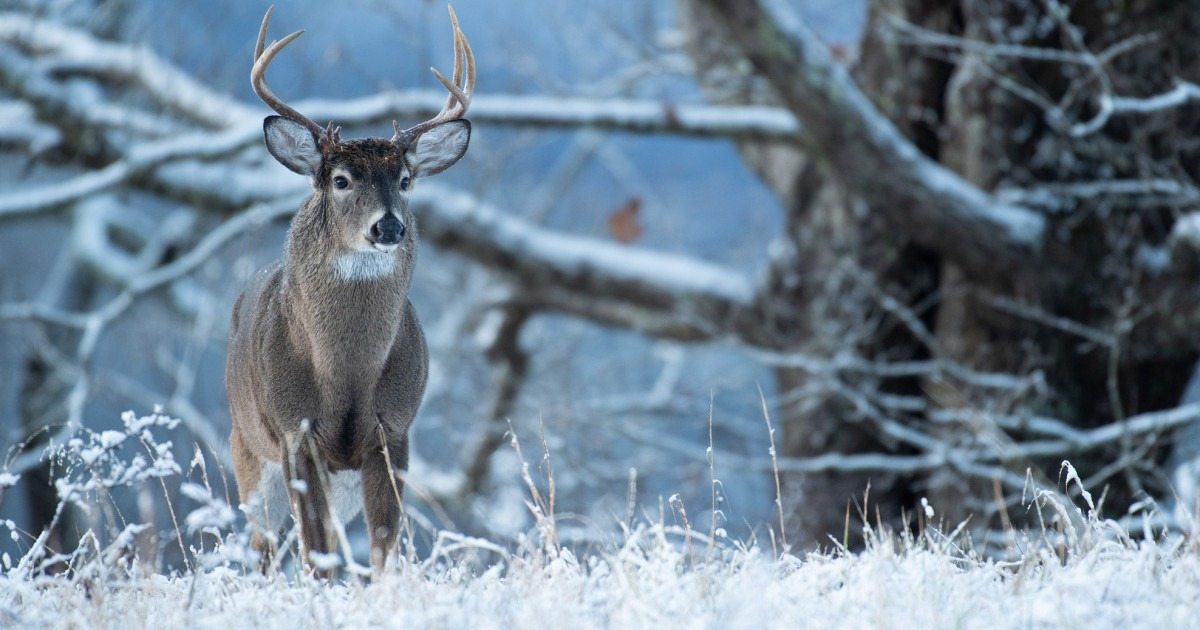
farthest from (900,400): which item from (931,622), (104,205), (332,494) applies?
(104,205)

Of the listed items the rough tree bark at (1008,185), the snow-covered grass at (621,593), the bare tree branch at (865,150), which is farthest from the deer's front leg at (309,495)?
the bare tree branch at (865,150)

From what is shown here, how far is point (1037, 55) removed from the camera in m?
7.57

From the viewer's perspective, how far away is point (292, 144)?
4137mm

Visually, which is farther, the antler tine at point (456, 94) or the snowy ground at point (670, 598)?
the antler tine at point (456, 94)

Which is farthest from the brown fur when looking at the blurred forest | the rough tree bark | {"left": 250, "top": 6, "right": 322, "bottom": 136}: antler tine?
the rough tree bark

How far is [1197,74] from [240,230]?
19.7 ft

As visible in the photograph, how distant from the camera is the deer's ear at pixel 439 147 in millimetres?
4227

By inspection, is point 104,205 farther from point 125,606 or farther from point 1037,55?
point 125,606

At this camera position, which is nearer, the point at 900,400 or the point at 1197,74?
the point at 1197,74

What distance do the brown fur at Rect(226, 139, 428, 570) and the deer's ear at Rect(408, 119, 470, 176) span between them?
7cm

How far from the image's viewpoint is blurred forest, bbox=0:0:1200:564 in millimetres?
8281

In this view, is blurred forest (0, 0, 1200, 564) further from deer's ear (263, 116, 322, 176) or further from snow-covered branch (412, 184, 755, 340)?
deer's ear (263, 116, 322, 176)

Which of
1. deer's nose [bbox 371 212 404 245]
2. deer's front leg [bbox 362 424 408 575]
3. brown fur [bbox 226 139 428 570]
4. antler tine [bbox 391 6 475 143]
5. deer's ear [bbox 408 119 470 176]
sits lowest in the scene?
deer's front leg [bbox 362 424 408 575]

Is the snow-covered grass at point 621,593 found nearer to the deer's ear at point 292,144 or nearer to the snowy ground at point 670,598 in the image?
the snowy ground at point 670,598
